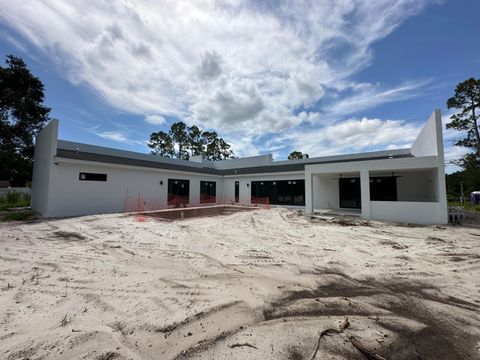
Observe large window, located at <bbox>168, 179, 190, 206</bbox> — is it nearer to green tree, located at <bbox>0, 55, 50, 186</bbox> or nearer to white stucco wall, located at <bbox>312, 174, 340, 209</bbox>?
white stucco wall, located at <bbox>312, 174, 340, 209</bbox>

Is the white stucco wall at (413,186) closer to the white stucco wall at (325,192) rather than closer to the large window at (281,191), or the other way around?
the white stucco wall at (325,192)

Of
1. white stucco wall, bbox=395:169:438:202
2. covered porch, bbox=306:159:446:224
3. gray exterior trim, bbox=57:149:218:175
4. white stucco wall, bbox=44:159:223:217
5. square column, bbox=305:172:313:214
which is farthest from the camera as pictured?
white stucco wall, bbox=395:169:438:202

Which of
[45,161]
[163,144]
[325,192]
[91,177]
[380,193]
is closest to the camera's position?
[45,161]

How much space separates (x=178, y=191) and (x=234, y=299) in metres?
15.1

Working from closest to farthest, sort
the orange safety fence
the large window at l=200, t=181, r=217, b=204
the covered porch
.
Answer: the covered porch → the orange safety fence → the large window at l=200, t=181, r=217, b=204

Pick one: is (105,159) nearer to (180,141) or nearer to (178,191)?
(178,191)

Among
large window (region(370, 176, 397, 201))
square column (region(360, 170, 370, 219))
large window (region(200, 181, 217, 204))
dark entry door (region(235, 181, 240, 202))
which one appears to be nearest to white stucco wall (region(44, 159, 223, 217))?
large window (region(200, 181, 217, 204))

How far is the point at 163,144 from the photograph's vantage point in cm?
4034

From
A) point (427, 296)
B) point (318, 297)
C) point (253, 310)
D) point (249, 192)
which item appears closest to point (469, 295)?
point (427, 296)

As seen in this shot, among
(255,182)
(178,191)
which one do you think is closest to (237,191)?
(255,182)

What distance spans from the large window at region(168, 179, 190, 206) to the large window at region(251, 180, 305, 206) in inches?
223

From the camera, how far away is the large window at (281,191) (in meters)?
17.3

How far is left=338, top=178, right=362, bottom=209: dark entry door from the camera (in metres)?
16.2

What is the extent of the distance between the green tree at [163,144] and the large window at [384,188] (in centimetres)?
3282
